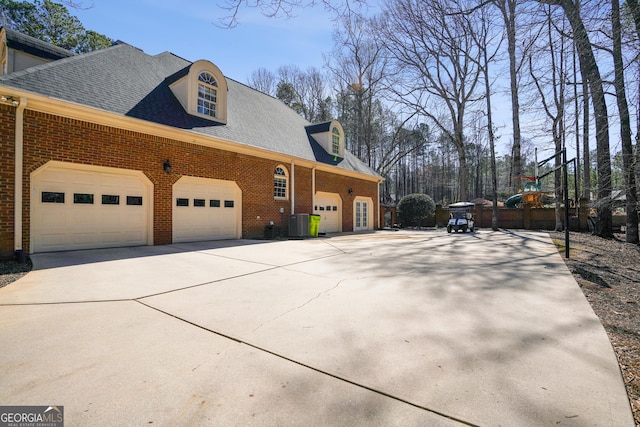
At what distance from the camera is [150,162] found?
9000 mm

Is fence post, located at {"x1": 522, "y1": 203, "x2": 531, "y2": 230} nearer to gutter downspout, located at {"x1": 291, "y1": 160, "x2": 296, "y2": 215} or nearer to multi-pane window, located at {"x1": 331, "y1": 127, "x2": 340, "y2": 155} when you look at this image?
multi-pane window, located at {"x1": 331, "y1": 127, "x2": 340, "y2": 155}

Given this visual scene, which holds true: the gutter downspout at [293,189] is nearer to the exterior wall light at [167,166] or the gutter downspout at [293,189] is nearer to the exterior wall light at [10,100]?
the exterior wall light at [167,166]

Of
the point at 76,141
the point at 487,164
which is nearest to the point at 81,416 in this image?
the point at 76,141

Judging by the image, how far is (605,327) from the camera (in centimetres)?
346

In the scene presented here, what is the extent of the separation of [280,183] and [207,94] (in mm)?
4621

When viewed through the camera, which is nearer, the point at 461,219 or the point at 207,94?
the point at 207,94

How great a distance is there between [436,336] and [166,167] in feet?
29.8

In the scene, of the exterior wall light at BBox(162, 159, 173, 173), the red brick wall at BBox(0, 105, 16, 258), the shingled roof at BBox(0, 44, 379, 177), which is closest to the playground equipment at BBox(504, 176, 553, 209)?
the shingled roof at BBox(0, 44, 379, 177)

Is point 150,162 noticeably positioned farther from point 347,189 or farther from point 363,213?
point 363,213

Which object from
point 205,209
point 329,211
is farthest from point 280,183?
point 329,211

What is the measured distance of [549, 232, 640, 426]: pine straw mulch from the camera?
2.62 meters

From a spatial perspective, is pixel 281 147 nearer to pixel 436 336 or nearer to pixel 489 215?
pixel 436 336

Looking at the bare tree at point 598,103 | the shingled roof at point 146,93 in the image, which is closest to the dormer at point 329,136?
the shingled roof at point 146,93

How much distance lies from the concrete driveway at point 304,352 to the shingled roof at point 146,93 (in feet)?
17.6
